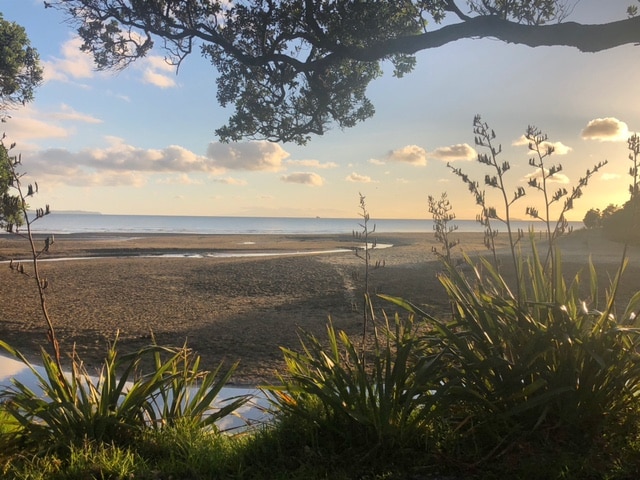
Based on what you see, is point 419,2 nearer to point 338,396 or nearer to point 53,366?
point 338,396

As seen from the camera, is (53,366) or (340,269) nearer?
(53,366)

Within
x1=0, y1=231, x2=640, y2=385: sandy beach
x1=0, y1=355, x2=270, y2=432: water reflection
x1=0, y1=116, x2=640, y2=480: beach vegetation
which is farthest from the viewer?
x1=0, y1=231, x2=640, y2=385: sandy beach

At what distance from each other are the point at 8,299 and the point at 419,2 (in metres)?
12.5

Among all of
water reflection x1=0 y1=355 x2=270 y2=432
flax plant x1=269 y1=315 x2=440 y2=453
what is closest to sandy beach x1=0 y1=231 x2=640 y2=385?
water reflection x1=0 y1=355 x2=270 y2=432

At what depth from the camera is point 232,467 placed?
2.99 meters

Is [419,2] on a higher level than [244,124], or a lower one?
higher

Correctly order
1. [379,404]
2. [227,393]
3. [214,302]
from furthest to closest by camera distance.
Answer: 1. [214,302]
2. [227,393]
3. [379,404]

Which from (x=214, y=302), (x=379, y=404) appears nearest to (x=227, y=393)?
(x=379, y=404)

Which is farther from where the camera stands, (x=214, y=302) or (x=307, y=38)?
(x=214, y=302)

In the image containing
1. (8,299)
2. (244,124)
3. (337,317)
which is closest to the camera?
(244,124)

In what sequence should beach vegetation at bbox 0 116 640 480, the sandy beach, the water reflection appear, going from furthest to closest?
the sandy beach < the water reflection < beach vegetation at bbox 0 116 640 480

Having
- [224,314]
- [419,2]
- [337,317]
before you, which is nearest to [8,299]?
[224,314]

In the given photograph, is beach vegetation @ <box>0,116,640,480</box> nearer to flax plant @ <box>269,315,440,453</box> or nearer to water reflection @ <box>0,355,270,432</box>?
flax plant @ <box>269,315,440,453</box>

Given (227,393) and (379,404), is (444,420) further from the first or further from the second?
(227,393)
